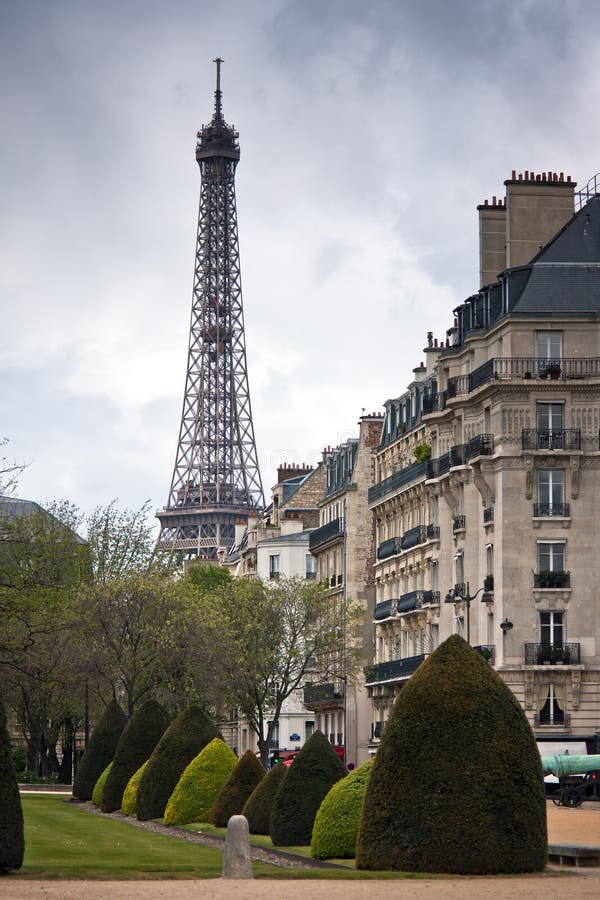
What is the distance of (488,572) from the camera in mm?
73312

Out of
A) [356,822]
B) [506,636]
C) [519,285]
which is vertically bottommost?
[356,822]

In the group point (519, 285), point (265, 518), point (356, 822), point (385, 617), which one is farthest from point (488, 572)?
point (265, 518)

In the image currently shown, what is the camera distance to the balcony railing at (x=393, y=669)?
3270 inches

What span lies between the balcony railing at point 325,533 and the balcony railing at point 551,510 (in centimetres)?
3135

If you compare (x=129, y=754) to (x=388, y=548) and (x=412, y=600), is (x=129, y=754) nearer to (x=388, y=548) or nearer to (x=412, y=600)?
(x=412, y=600)

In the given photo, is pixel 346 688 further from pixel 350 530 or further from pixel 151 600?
pixel 151 600

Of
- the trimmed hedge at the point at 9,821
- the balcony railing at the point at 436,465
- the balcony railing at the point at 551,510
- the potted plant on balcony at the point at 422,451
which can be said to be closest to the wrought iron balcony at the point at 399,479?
the balcony railing at the point at 436,465

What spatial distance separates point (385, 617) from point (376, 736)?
5.70 meters

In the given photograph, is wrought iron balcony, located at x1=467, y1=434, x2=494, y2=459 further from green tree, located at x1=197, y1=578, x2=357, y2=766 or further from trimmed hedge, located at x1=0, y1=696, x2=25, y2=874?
trimmed hedge, located at x1=0, y1=696, x2=25, y2=874

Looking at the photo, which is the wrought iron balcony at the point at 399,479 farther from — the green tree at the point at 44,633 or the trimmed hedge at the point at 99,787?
the trimmed hedge at the point at 99,787

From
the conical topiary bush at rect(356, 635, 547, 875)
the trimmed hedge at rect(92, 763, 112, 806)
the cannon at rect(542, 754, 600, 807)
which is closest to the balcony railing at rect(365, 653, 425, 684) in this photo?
the trimmed hedge at rect(92, 763, 112, 806)

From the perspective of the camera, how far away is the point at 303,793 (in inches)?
1591

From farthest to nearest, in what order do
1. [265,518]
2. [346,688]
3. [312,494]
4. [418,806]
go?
1. [265,518]
2. [312,494]
3. [346,688]
4. [418,806]

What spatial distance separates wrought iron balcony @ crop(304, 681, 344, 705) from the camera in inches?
3925
